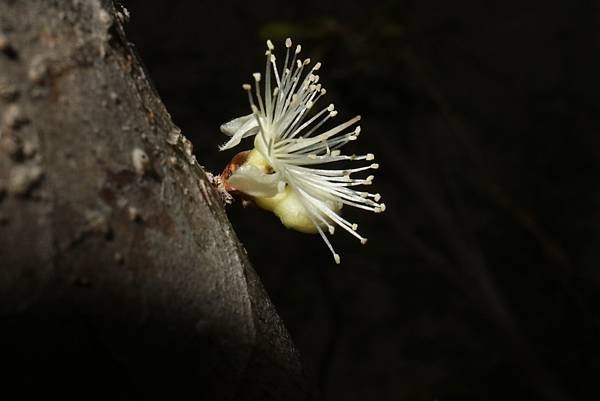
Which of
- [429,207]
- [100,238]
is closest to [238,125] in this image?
[100,238]

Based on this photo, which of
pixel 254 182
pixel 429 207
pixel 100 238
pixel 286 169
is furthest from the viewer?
pixel 429 207

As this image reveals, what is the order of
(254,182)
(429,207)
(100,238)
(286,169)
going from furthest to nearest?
(429,207)
(286,169)
(254,182)
(100,238)

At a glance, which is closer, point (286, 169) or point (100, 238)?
point (100, 238)

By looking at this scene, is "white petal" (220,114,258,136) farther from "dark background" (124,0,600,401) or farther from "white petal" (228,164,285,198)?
"dark background" (124,0,600,401)

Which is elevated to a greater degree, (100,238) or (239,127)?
(239,127)

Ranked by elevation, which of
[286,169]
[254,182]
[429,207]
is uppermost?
[429,207]

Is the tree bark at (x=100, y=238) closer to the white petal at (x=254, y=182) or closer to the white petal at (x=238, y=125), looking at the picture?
the white petal at (x=254, y=182)

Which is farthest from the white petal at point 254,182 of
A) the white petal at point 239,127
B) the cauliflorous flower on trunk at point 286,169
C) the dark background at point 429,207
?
the dark background at point 429,207

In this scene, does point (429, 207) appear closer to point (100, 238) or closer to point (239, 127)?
point (239, 127)
